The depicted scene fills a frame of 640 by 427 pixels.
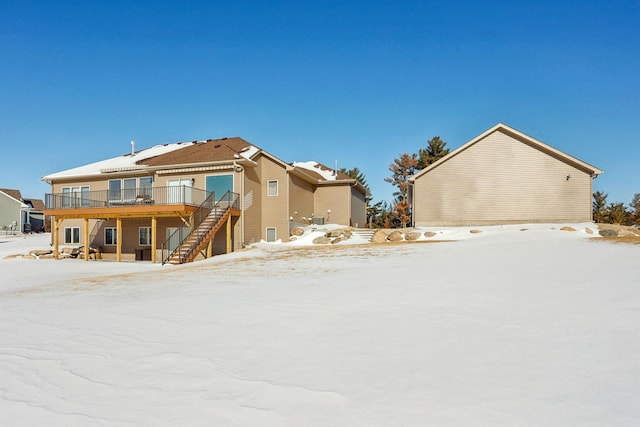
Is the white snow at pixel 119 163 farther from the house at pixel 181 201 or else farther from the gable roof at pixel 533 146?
the gable roof at pixel 533 146

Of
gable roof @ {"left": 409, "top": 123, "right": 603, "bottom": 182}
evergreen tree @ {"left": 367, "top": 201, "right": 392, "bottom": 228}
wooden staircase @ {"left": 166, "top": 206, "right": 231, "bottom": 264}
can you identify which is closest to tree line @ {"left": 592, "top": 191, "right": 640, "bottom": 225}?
gable roof @ {"left": 409, "top": 123, "right": 603, "bottom": 182}

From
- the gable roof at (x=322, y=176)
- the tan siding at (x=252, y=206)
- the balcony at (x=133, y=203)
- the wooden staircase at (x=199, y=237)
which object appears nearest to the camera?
the wooden staircase at (x=199, y=237)

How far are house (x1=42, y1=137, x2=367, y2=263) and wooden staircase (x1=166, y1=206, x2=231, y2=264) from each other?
0.16 feet

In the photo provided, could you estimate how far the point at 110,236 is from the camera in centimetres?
2427

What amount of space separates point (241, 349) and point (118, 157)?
28632 mm

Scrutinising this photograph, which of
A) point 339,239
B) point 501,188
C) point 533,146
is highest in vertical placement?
point 533,146

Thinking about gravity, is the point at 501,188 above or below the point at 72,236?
above

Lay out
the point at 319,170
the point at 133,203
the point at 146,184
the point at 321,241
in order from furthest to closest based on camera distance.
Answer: the point at 319,170 → the point at 146,184 → the point at 321,241 → the point at 133,203

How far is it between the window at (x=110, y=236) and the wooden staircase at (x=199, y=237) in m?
7.65

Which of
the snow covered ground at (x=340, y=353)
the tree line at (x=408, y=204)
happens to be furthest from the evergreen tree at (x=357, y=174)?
the snow covered ground at (x=340, y=353)

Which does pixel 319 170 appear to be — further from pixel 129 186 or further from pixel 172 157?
pixel 129 186

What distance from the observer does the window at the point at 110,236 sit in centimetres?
2412

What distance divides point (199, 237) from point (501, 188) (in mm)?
17721

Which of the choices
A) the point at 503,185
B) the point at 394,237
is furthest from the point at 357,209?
the point at 503,185
